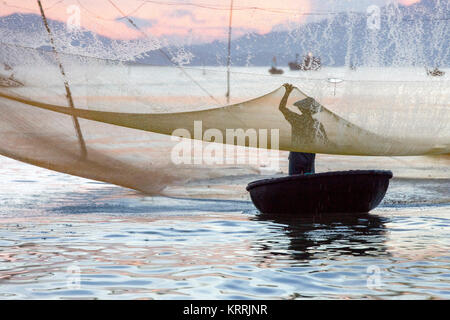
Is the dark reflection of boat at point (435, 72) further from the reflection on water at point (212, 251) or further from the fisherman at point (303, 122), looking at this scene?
the reflection on water at point (212, 251)

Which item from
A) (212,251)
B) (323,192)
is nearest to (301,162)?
(323,192)

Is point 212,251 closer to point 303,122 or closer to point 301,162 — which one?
point 303,122

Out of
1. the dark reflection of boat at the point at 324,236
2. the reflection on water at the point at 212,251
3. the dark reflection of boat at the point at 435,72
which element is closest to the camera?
the reflection on water at the point at 212,251

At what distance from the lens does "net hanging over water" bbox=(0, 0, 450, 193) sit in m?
9.71

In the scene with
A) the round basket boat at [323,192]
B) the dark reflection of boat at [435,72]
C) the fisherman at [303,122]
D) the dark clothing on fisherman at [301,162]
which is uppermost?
the dark reflection of boat at [435,72]

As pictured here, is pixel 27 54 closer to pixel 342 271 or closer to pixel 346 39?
pixel 346 39

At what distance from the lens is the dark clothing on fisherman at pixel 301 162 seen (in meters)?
10.4

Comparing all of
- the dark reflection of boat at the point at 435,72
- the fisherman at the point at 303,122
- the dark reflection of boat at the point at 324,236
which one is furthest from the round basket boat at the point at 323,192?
the dark reflection of boat at the point at 435,72

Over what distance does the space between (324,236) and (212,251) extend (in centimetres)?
145

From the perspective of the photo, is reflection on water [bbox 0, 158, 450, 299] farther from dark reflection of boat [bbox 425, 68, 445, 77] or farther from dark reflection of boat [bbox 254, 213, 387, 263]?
dark reflection of boat [bbox 425, 68, 445, 77]

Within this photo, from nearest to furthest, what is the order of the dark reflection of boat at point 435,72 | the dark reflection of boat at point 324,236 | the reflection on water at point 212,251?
the reflection on water at point 212,251 < the dark reflection of boat at point 324,236 < the dark reflection of boat at point 435,72

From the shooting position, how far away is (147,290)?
20.0 ft

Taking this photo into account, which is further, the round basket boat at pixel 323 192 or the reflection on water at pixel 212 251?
the round basket boat at pixel 323 192

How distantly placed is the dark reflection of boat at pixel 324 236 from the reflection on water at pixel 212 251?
1 cm
